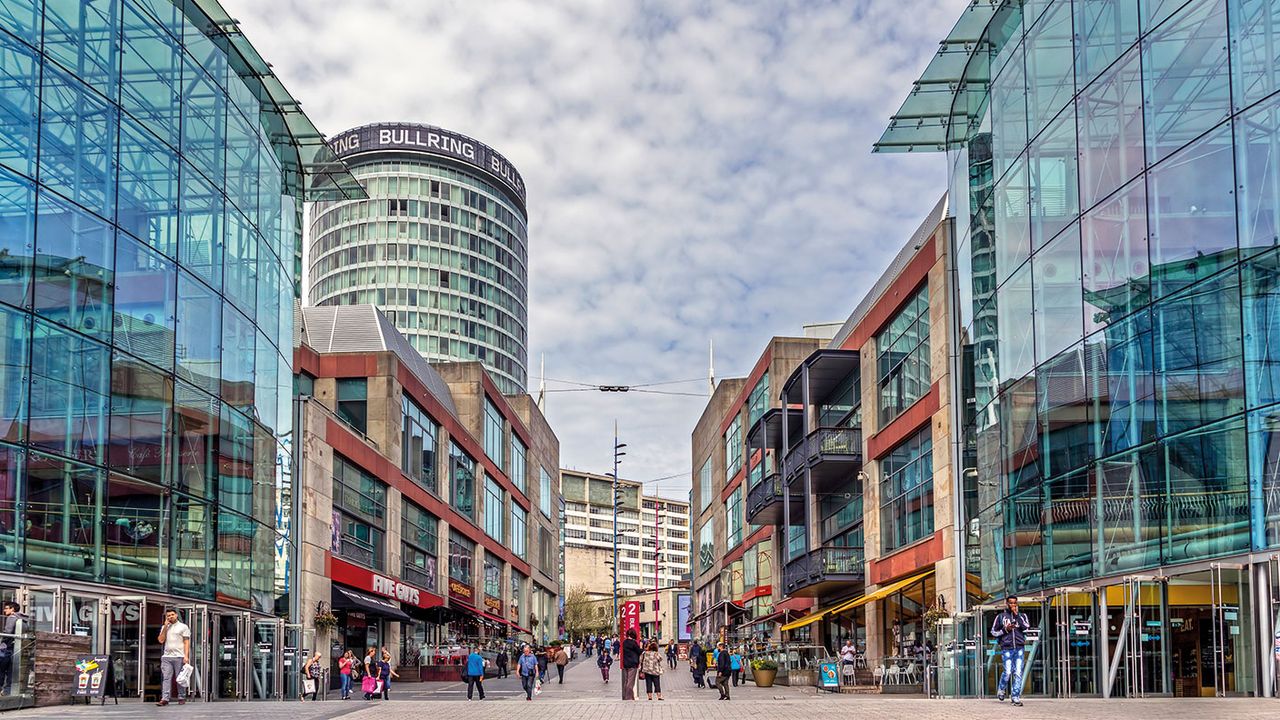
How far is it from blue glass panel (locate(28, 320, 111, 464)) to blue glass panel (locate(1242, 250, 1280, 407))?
19.9 meters

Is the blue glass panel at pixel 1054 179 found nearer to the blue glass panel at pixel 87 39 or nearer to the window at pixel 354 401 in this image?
the blue glass panel at pixel 87 39

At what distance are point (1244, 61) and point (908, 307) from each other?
70.7 ft

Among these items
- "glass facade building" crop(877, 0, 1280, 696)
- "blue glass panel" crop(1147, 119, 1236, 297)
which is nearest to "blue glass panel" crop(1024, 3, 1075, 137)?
"glass facade building" crop(877, 0, 1280, 696)

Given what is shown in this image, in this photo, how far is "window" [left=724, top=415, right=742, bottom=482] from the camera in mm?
80000

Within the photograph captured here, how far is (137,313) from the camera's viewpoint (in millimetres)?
28625

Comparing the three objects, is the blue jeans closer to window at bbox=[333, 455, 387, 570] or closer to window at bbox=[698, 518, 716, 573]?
window at bbox=[333, 455, 387, 570]

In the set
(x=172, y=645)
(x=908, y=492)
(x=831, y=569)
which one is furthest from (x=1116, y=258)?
(x=831, y=569)

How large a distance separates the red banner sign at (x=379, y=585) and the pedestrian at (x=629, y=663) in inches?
710

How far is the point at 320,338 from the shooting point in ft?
203

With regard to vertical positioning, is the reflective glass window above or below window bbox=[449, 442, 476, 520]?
below

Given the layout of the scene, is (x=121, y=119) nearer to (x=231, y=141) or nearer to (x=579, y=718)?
(x=231, y=141)

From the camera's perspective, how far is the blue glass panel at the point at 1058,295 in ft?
95.5

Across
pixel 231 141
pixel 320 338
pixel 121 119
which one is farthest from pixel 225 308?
pixel 320 338

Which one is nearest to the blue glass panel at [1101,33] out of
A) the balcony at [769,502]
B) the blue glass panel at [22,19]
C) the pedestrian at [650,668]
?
the pedestrian at [650,668]
